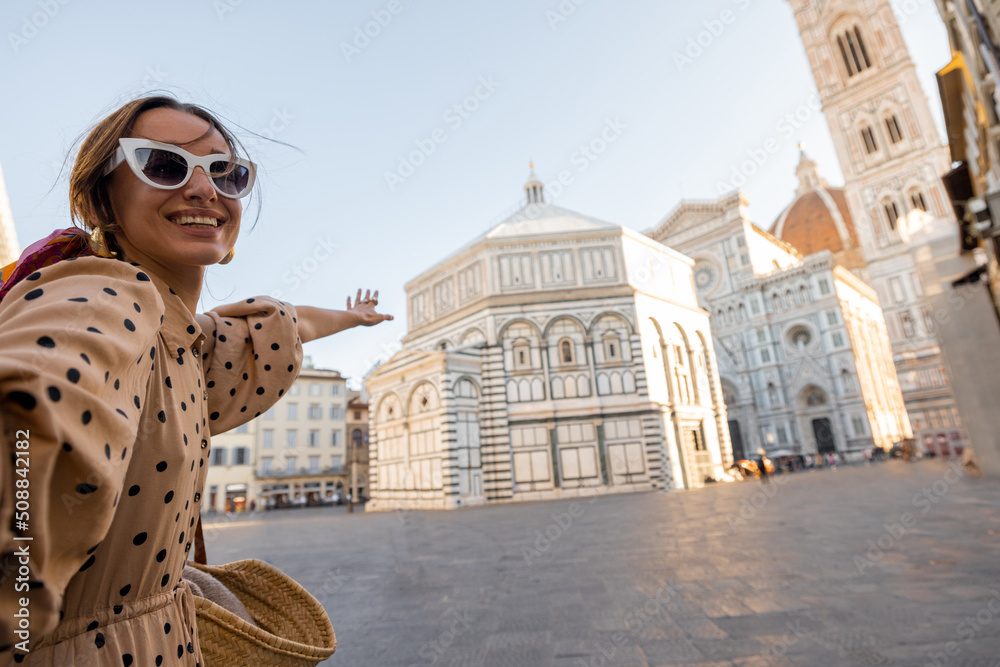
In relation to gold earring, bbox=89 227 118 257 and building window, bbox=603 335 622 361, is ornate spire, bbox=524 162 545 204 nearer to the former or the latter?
building window, bbox=603 335 622 361

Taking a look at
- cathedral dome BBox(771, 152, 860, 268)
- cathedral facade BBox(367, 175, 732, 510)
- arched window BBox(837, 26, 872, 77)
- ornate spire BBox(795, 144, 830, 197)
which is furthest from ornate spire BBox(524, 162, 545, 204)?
ornate spire BBox(795, 144, 830, 197)

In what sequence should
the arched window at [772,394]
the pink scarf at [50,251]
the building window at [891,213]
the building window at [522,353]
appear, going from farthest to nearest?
the arched window at [772,394] → the building window at [891,213] → the building window at [522,353] → the pink scarf at [50,251]

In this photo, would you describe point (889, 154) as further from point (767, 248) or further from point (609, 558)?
point (609, 558)

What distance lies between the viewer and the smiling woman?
53 centimetres

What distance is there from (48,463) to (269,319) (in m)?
0.91

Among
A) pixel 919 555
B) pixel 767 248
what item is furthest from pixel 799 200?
pixel 919 555

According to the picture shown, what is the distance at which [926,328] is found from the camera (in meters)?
30.5

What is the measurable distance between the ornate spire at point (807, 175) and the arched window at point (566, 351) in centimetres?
5493

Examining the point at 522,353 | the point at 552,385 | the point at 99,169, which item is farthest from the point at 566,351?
the point at 99,169

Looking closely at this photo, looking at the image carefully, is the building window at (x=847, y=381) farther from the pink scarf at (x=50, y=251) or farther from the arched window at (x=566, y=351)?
the pink scarf at (x=50, y=251)

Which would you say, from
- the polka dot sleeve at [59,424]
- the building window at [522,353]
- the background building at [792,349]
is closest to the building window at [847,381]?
the background building at [792,349]

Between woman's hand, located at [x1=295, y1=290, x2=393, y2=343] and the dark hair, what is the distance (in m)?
0.55

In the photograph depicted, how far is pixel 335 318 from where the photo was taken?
1627 millimetres

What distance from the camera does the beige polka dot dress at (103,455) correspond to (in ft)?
1.68
